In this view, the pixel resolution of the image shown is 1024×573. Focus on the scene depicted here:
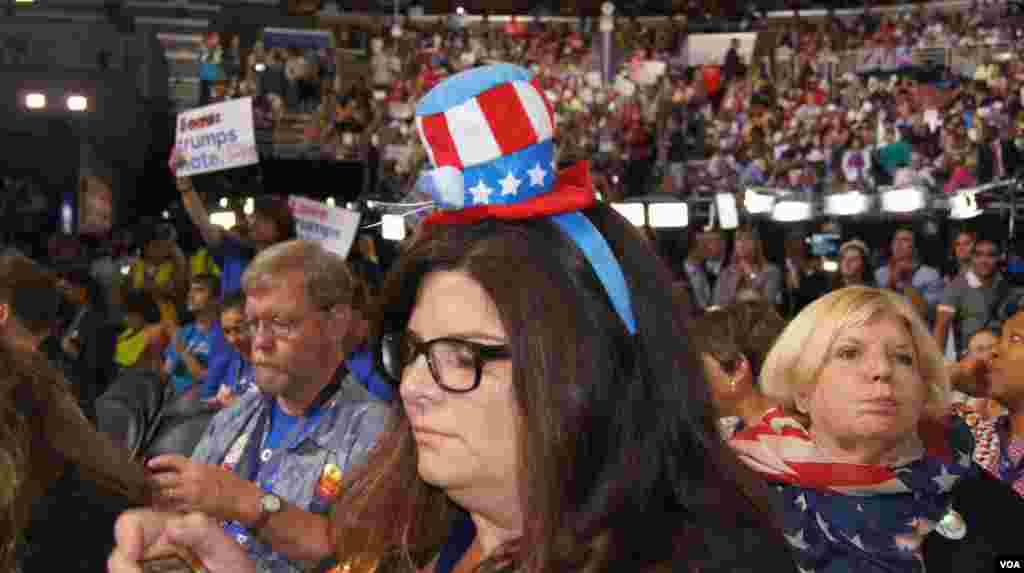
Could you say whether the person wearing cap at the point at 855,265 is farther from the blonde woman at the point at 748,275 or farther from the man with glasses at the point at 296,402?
the man with glasses at the point at 296,402

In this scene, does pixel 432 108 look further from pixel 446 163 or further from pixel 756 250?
pixel 756 250

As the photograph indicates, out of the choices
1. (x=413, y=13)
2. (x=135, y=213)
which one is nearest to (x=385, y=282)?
(x=135, y=213)

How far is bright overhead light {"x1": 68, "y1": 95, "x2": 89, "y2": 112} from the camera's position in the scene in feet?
52.3

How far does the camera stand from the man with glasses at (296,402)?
2873 millimetres

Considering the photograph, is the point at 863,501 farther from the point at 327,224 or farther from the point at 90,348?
the point at 90,348

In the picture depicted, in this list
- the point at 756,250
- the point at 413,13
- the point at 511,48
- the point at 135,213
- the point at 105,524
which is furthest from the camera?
the point at 413,13

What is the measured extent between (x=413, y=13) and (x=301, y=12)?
8.57 feet

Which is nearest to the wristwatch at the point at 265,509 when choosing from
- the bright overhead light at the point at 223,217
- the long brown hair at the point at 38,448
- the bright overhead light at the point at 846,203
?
the long brown hair at the point at 38,448

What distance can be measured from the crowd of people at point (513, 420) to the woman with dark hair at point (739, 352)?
0.04 ft

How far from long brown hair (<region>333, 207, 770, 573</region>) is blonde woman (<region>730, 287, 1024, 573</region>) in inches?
41.6

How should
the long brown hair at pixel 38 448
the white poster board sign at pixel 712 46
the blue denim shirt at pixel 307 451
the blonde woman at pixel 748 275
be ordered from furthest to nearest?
the white poster board sign at pixel 712 46 → the blonde woman at pixel 748 275 → the blue denim shirt at pixel 307 451 → the long brown hair at pixel 38 448

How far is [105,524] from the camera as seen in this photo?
2.18m

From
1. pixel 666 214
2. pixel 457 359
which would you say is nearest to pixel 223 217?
pixel 666 214

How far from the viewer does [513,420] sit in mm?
1454
